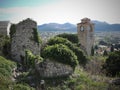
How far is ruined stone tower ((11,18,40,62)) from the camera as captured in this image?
18.3 m

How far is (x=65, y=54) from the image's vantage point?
1505 cm

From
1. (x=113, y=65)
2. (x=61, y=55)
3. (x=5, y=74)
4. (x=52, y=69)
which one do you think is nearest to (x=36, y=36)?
(x=61, y=55)

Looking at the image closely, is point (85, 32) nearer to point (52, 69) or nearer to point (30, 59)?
point (30, 59)

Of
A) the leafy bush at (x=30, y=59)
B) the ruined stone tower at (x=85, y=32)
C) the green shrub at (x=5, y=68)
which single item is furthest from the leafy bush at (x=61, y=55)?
the ruined stone tower at (x=85, y=32)

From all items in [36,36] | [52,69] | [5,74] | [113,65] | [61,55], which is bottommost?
[113,65]

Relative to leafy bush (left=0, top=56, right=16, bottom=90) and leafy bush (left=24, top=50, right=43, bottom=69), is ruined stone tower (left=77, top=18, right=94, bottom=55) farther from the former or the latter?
leafy bush (left=0, top=56, right=16, bottom=90)

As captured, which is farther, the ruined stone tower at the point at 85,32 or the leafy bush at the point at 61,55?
the ruined stone tower at the point at 85,32

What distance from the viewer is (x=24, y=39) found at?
18.4 metres

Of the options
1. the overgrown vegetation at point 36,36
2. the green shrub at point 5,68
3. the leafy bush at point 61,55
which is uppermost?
the overgrown vegetation at point 36,36

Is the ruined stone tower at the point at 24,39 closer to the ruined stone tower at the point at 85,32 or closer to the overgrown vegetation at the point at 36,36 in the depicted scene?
the overgrown vegetation at the point at 36,36

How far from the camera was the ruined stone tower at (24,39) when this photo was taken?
59.9ft

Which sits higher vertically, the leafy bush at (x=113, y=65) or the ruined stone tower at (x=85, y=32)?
the ruined stone tower at (x=85, y=32)

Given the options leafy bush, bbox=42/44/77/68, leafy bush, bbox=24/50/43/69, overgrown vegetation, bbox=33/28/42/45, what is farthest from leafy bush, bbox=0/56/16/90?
overgrown vegetation, bbox=33/28/42/45

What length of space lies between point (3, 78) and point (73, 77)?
428cm
